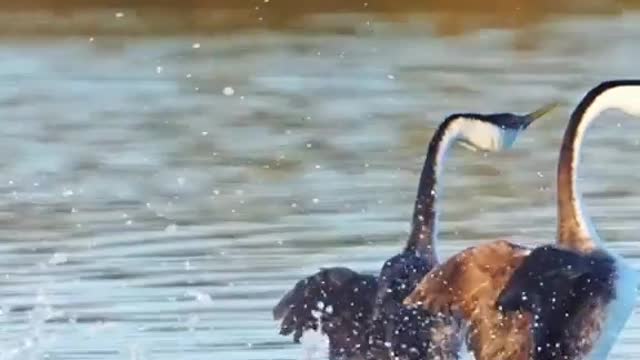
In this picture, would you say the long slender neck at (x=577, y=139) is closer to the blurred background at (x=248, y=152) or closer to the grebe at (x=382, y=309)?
the grebe at (x=382, y=309)

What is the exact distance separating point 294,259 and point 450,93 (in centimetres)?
703

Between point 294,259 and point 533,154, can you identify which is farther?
point 533,154

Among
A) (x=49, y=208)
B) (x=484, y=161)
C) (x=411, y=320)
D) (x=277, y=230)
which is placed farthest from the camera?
(x=484, y=161)

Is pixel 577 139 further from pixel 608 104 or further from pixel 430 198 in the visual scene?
pixel 430 198

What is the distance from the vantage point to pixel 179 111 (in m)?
19.4

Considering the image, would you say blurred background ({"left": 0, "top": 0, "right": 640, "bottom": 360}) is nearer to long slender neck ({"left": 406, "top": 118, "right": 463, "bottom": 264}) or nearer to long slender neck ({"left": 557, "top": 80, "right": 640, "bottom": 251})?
long slender neck ({"left": 406, "top": 118, "right": 463, "bottom": 264})

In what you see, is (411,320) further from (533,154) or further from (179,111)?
(179,111)

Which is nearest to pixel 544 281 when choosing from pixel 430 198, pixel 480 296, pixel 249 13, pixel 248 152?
pixel 480 296

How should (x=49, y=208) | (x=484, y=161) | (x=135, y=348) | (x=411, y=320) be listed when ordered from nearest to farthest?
(x=411, y=320), (x=135, y=348), (x=49, y=208), (x=484, y=161)

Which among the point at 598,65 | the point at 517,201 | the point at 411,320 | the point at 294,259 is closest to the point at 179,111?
the point at 598,65

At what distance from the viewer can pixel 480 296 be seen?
9047 millimetres

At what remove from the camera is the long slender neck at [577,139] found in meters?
9.34

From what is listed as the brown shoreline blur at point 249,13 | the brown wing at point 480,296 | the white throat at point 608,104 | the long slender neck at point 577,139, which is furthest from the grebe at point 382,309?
the brown shoreline blur at point 249,13

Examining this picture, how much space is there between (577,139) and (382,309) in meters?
1.17
